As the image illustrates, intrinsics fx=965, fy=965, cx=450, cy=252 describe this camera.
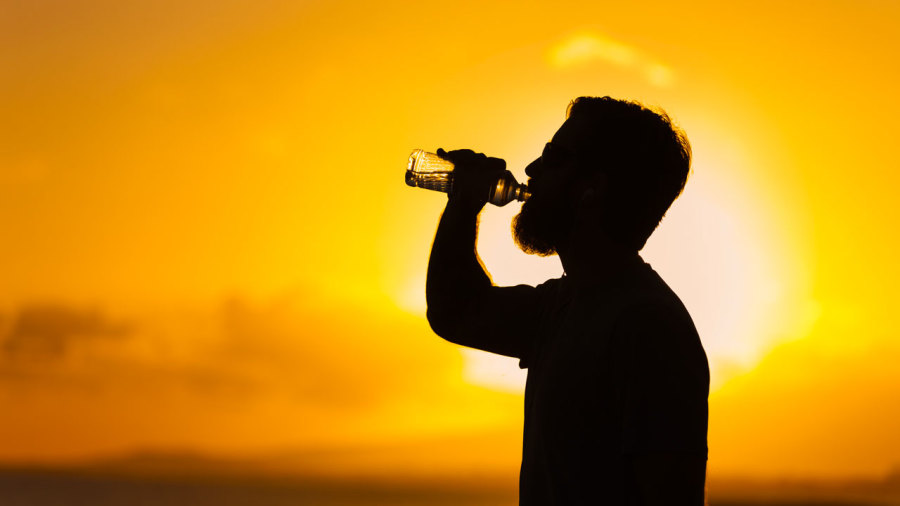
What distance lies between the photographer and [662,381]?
6.08 ft

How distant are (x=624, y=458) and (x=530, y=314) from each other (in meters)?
0.70

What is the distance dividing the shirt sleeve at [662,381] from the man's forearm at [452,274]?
86 cm

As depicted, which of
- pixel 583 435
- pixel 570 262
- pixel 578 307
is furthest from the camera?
pixel 570 262

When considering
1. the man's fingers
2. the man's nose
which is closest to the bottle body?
the man's fingers

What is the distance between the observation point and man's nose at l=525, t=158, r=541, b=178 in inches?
96.0

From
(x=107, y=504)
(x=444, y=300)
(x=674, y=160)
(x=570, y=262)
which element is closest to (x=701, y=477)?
(x=570, y=262)

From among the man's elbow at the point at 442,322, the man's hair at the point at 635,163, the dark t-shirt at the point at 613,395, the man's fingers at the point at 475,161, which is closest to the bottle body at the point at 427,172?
the man's fingers at the point at 475,161

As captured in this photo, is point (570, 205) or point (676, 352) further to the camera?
point (570, 205)

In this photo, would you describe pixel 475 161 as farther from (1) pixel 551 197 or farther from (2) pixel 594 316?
(2) pixel 594 316

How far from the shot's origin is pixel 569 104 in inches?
103

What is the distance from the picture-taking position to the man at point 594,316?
184 centimetres

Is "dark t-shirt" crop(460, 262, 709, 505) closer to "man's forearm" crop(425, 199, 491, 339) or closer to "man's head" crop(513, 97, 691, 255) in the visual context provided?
"man's head" crop(513, 97, 691, 255)

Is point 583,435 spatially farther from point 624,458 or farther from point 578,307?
point 578,307

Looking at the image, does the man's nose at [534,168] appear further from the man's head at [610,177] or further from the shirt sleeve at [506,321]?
the shirt sleeve at [506,321]
